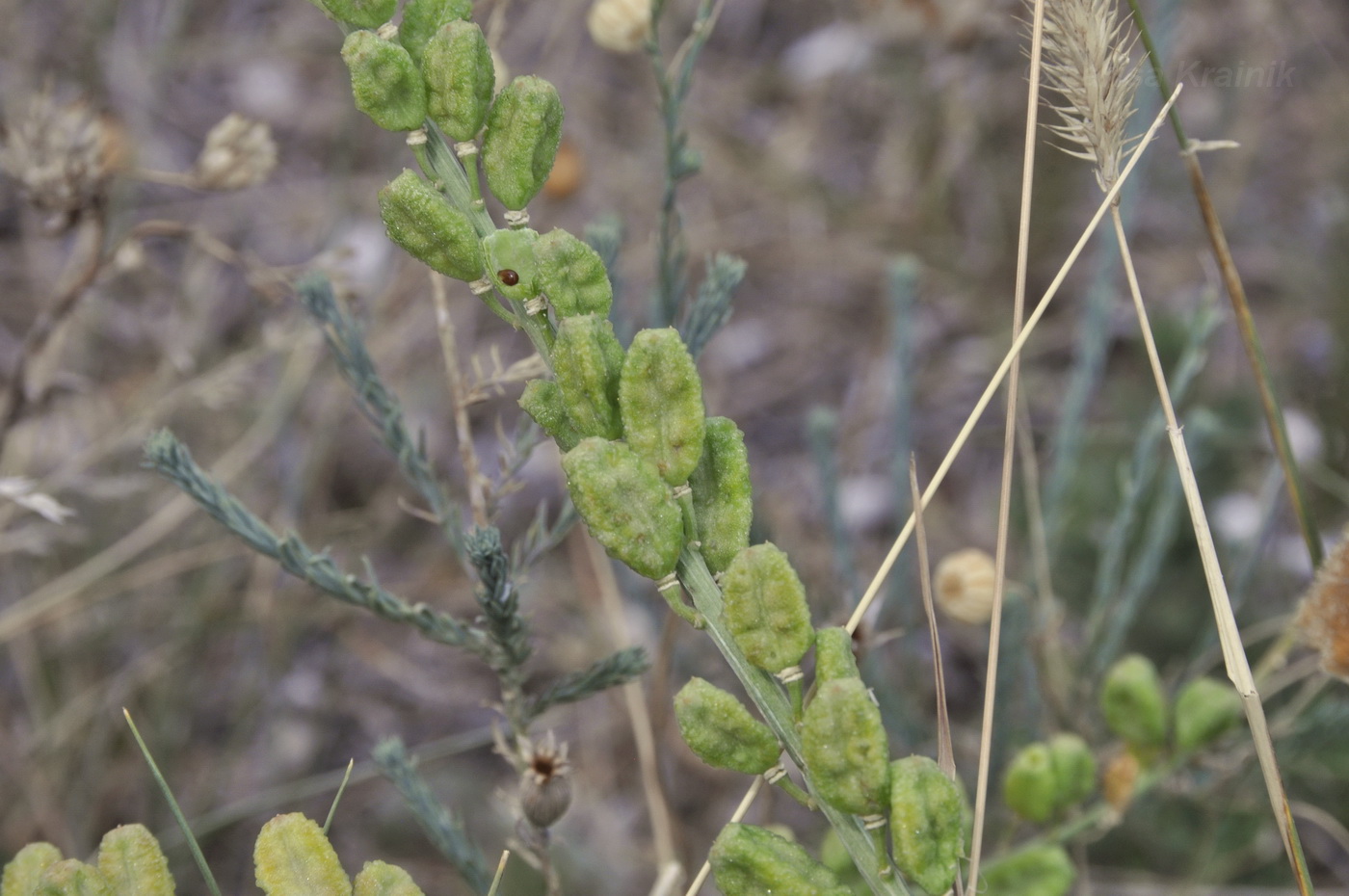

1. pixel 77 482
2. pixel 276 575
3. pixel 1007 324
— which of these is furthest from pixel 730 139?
pixel 77 482

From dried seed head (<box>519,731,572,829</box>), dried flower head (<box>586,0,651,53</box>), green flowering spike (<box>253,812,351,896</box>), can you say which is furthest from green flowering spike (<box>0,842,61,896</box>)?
dried flower head (<box>586,0,651,53</box>)

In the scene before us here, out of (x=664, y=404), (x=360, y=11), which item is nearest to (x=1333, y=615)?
(x=664, y=404)

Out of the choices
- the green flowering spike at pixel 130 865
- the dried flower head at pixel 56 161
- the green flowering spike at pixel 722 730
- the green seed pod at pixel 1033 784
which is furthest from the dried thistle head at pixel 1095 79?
the dried flower head at pixel 56 161

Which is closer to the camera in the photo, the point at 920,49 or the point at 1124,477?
the point at 1124,477

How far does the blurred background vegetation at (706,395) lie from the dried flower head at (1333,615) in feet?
1.15

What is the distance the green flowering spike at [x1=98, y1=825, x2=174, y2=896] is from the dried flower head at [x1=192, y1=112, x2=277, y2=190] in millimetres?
847

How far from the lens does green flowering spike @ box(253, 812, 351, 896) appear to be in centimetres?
68

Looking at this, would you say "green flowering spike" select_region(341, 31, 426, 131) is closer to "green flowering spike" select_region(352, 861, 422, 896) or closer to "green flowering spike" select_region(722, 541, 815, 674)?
"green flowering spike" select_region(722, 541, 815, 674)

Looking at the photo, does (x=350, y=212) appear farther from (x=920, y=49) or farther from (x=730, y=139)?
(x=920, y=49)

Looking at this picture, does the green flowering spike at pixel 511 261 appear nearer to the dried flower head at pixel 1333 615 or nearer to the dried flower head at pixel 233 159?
the dried flower head at pixel 1333 615

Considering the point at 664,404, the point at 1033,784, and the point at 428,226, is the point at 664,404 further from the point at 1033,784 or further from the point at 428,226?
the point at 1033,784

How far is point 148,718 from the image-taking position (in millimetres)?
1908

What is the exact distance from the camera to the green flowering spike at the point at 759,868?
63cm

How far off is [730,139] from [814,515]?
3.29ft
